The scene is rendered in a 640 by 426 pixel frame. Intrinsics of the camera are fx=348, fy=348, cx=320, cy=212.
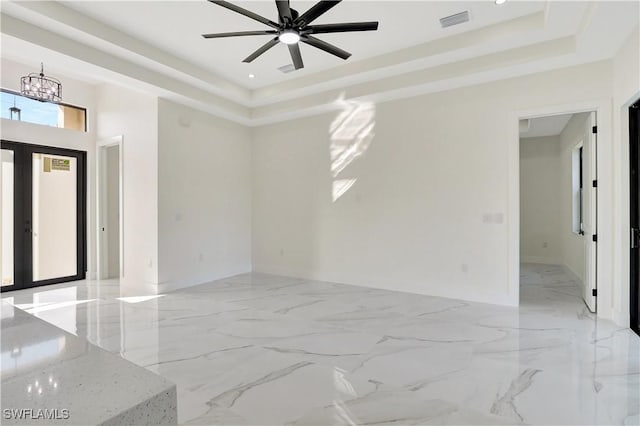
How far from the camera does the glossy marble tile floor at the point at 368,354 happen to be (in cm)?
223

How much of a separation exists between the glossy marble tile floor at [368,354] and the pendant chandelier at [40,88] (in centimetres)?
292

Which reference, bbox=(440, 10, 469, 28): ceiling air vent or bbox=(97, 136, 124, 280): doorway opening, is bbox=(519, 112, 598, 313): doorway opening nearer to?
bbox=(440, 10, 469, 28): ceiling air vent

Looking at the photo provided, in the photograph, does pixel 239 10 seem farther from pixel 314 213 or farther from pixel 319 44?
pixel 314 213

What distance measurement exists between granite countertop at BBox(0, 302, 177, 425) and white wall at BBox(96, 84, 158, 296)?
15.7 feet

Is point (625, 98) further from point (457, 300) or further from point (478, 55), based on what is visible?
point (457, 300)

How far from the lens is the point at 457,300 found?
4859mm

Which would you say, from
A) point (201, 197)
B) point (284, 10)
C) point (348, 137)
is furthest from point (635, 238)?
point (201, 197)

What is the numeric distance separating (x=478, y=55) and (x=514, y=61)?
1.38 feet

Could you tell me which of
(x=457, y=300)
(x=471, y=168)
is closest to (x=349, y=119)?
(x=471, y=168)

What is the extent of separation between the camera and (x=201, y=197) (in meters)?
6.11

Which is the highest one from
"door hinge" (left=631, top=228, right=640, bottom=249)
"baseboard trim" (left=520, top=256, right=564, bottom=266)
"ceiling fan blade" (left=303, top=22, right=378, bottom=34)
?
"ceiling fan blade" (left=303, top=22, right=378, bottom=34)

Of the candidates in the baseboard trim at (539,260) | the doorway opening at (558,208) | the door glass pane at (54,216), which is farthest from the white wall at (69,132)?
the baseboard trim at (539,260)

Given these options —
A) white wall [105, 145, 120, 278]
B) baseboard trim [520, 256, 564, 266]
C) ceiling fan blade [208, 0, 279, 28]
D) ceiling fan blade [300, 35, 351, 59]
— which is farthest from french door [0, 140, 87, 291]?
baseboard trim [520, 256, 564, 266]

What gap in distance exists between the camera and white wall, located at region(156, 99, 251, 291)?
555 cm
